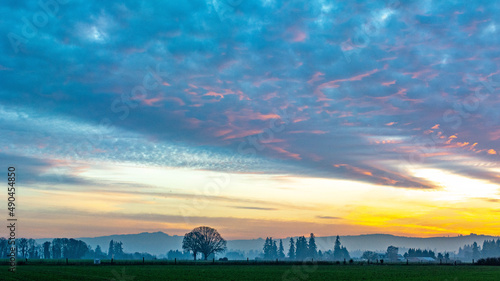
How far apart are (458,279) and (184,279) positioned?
2760 centimetres

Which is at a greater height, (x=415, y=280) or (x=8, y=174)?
(x=8, y=174)

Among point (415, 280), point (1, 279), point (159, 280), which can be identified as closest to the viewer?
point (1, 279)

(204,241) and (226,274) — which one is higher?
(226,274)

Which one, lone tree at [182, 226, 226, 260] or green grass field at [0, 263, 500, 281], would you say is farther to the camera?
lone tree at [182, 226, 226, 260]

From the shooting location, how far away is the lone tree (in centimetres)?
17550

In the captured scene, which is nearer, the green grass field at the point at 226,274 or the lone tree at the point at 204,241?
the green grass field at the point at 226,274

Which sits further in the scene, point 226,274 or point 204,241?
point 204,241

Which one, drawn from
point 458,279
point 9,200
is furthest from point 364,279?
point 9,200

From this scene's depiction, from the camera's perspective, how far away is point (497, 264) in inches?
3890

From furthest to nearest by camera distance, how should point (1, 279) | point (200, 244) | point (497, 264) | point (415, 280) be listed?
point (200, 244), point (497, 264), point (415, 280), point (1, 279)

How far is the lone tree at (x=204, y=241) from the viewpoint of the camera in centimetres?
17550

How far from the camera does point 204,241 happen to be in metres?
177

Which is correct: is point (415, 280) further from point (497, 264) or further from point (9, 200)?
point (497, 264)

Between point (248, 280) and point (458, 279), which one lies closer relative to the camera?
point (248, 280)
